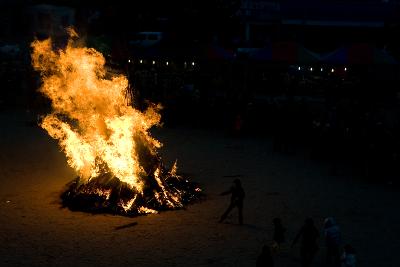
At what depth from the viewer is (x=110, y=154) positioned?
1708cm

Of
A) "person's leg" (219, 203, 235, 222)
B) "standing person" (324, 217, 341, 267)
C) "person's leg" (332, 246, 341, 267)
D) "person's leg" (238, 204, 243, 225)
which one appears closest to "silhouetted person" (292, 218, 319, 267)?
"standing person" (324, 217, 341, 267)

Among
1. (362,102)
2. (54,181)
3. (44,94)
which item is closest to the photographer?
(54,181)

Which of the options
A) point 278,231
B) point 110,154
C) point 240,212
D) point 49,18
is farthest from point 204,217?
point 49,18

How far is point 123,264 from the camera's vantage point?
12.9 metres

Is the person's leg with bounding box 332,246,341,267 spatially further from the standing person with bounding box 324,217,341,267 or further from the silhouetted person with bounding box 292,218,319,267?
the silhouetted person with bounding box 292,218,319,267

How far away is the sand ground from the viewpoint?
1345 cm

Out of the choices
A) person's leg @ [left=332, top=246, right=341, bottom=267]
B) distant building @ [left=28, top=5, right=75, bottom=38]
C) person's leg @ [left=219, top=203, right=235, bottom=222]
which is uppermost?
distant building @ [left=28, top=5, right=75, bottom=38]

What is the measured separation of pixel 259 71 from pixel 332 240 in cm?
2555

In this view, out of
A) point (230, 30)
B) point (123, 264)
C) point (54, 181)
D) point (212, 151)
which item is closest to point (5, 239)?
point (123, 264)

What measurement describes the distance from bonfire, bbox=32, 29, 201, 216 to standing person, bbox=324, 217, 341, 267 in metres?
5.34

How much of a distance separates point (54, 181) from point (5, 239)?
5350 millimetres

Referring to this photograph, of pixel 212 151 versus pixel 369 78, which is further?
pixel 369 78

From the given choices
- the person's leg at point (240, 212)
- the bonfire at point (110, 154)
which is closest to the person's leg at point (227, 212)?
the person's leg at point (240, 212)

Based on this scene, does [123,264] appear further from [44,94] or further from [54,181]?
[44,94]
